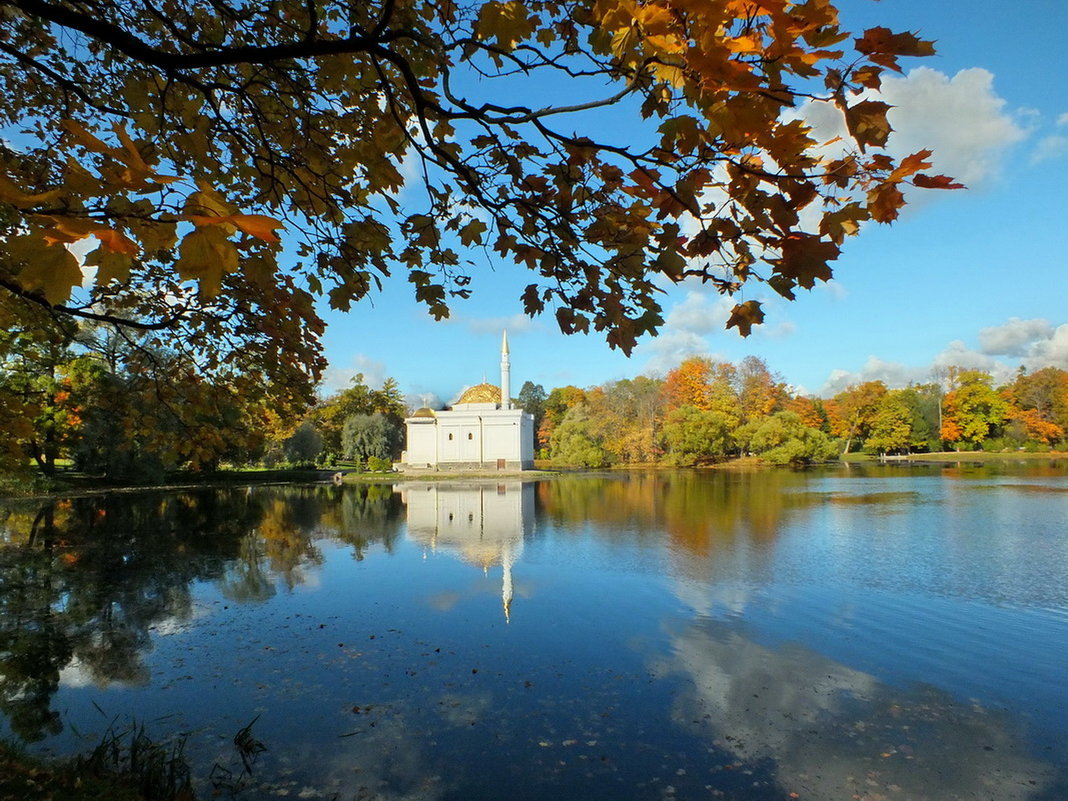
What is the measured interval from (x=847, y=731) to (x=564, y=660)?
8.65 feet

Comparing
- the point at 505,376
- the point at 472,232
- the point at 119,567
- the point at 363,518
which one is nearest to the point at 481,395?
the point at 505,376

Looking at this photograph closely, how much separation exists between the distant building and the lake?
104 feet

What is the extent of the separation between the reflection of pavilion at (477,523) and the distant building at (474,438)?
16218 mm

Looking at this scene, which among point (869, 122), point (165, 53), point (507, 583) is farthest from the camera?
point (507, 583)

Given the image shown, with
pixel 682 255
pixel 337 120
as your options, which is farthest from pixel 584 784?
pixel 337 120

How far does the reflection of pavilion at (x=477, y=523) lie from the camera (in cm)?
1209

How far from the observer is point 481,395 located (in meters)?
49.4

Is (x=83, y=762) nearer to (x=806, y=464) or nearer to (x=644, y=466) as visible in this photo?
(x=644, y=466)

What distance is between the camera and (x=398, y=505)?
22516 millimetres

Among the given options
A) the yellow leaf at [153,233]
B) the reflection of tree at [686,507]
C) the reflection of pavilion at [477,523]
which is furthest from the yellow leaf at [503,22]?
the reflection of tree at [686,507]

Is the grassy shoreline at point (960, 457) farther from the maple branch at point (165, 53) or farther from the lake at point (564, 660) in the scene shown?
the maple branch at point (165, 53)

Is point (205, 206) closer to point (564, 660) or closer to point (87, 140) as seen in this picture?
point (87, 140)

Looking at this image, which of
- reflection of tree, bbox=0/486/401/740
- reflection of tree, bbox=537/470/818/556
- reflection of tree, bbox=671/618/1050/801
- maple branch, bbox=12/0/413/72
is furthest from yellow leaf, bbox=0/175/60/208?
reflection of tree, bbox=537/470/818/556

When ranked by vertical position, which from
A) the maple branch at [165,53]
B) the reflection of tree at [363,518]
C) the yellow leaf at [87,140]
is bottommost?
the reflection of tree at [363,518]
